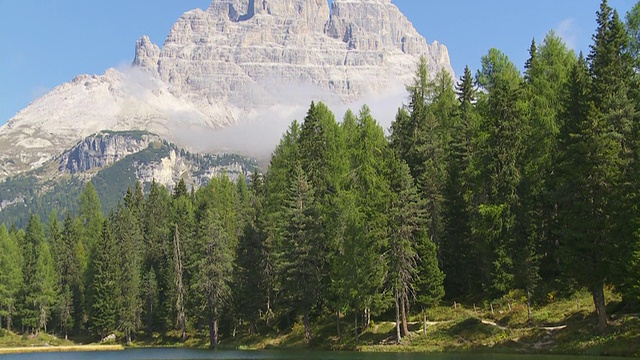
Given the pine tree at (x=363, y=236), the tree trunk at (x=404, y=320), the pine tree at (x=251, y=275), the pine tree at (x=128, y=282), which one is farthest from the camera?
the pine tree at (x=128, y=282)

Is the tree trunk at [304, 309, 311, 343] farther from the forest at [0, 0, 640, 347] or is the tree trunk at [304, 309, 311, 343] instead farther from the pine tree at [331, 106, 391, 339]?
the pine tree at [331, 106, 391, 339]

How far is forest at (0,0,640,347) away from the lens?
54.2 metres

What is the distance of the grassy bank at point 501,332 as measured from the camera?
52031 mm

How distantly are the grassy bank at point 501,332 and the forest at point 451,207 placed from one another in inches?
50.9

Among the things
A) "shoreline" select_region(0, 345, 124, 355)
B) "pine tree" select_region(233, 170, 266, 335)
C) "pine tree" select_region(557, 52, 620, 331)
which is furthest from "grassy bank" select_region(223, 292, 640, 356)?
"shoreline" select_region(0, 345, 124, 355)

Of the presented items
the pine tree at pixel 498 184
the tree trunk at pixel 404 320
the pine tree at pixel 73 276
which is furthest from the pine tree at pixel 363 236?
the pine tree at pixel 73 276

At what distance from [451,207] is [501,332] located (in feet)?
56.1

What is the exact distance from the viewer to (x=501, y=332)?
59750mm

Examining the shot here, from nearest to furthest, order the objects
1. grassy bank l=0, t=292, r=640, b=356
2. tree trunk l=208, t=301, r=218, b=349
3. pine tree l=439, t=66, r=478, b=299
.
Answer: grassy bank l=0, t=292, r=640, b=356 → pine tree l=439, t=66, r=478, b=299 → tree trunk l=208, t=301, r=218, b=349

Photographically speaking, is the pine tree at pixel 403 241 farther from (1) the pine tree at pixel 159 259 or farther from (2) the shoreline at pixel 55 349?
(1) the pine tree at pixel 159 259

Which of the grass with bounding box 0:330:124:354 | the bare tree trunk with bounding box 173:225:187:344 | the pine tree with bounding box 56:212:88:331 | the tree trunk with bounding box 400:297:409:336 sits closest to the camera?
the tree trunk with bounding box 400:297:409:336

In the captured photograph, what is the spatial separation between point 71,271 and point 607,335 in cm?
10251

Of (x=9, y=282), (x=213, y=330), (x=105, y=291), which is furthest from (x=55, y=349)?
(x=213, y=330)

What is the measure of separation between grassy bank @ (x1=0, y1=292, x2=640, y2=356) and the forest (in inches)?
50.9
